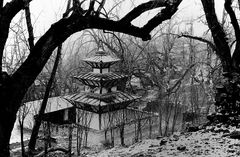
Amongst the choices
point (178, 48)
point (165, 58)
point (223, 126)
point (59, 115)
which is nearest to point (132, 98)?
point (59, 115)

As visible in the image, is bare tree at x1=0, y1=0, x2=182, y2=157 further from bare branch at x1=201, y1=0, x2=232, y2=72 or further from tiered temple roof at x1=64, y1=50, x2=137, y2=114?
tiered temple roof at x1=64, y1=50, x2=137, y2=114

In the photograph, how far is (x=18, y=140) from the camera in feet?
47.8

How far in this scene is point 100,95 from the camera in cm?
1424

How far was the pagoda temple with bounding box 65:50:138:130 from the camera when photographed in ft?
45.9

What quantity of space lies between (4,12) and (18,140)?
429 inches

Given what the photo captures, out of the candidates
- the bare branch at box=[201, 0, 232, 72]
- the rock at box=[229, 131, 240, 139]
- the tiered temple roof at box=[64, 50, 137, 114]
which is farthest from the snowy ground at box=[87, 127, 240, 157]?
the tiered temple roof at box=[64, 50, 137, 114]

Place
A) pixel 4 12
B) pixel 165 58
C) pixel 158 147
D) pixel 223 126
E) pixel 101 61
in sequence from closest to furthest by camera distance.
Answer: pixel 4 12
pixel 158 147
pixel 223 126
pixel 101 61
pixel 165 58

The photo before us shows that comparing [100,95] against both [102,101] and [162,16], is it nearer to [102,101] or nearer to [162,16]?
[102,101]

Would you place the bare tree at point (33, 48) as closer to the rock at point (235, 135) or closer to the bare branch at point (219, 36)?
the rock at point (235, 135)

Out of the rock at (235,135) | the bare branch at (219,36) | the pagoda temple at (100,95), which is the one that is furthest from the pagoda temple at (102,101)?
the rock at (235,135)

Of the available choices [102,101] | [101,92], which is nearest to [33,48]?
[102,101]

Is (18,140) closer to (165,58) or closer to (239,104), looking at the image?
(239,104)

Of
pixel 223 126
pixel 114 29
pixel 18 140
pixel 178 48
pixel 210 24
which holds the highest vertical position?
pixel 178 48

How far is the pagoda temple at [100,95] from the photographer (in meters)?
14.0
